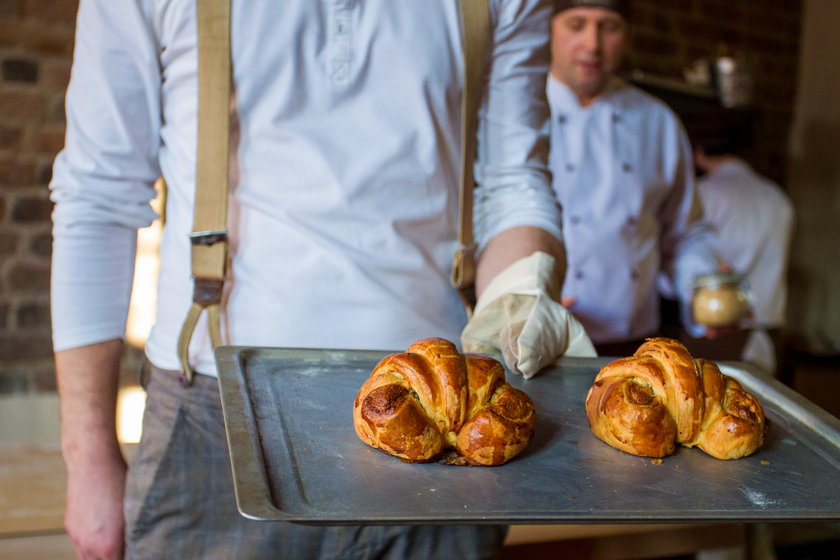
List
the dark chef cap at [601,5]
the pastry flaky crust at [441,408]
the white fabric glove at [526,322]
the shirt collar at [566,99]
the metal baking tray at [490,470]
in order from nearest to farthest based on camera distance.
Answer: the metal baking tray at [490,470] → the pastry flaky crust at [441,408] → the white fabric glove at [526,322] → the dark chef cap at [601,5] → the shirt collar at [566,99]

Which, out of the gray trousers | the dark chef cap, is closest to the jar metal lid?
the dark chef cap

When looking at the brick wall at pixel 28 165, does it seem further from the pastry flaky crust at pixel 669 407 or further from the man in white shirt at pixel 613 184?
the pastry flaky crust at pixel 669 407

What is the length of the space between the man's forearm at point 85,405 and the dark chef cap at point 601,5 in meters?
1.97

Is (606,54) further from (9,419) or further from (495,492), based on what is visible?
(9,419)

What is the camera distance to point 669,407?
937 millimetres

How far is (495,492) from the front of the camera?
76 cm

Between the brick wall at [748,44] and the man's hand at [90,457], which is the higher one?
the brick wall at [748,44]

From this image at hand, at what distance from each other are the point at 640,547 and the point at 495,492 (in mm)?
1480

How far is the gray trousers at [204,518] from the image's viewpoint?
103 centimetres

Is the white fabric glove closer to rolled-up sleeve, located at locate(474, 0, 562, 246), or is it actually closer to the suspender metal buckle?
rolled-up sleeve, located at locate(474, 0, 562, 246)

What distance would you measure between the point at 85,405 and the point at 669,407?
724 millimetres

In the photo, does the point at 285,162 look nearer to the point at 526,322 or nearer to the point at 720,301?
the point at 526,322

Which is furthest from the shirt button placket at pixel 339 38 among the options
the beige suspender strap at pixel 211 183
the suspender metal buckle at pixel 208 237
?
the suspender metal buckle at pixel 208 237

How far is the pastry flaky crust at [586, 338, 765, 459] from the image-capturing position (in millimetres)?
865
